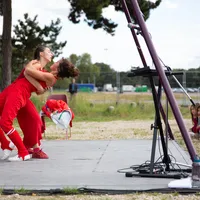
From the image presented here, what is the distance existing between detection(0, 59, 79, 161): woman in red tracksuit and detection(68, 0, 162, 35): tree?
562 inches

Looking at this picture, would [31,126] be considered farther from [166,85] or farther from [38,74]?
[166,85]

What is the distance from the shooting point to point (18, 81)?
6715mm

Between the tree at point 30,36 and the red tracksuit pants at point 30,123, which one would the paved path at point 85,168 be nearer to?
the red tracksuit pants at point 30,123

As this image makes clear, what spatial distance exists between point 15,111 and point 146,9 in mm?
15982

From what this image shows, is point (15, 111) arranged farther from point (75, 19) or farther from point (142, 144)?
point (75, 19)

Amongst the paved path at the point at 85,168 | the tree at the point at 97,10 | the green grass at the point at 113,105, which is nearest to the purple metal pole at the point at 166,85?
the paved path at the point at 85,168

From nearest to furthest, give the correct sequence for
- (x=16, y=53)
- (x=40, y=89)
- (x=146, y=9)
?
1. (x=40, y=89)
2. (x=146, y=9)
3. (x=16, y=53)

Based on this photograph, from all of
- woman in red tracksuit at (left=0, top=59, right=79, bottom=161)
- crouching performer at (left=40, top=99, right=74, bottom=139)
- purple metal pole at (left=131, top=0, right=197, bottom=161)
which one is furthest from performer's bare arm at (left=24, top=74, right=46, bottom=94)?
crouching performer at (left=40, top=99, right=74, bottom=139)

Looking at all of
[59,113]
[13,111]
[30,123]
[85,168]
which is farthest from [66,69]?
[59,113]

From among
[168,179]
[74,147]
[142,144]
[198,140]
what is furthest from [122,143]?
[168,179]

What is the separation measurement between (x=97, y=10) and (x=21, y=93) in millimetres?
14566

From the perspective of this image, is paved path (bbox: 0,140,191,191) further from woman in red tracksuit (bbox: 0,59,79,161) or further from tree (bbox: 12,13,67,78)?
tree (bbox: 12,13,67,78)

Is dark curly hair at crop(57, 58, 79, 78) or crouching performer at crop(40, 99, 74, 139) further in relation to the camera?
crouching performer at crop(40, 99, 74, 139)

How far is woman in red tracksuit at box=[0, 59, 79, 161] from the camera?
651cm
